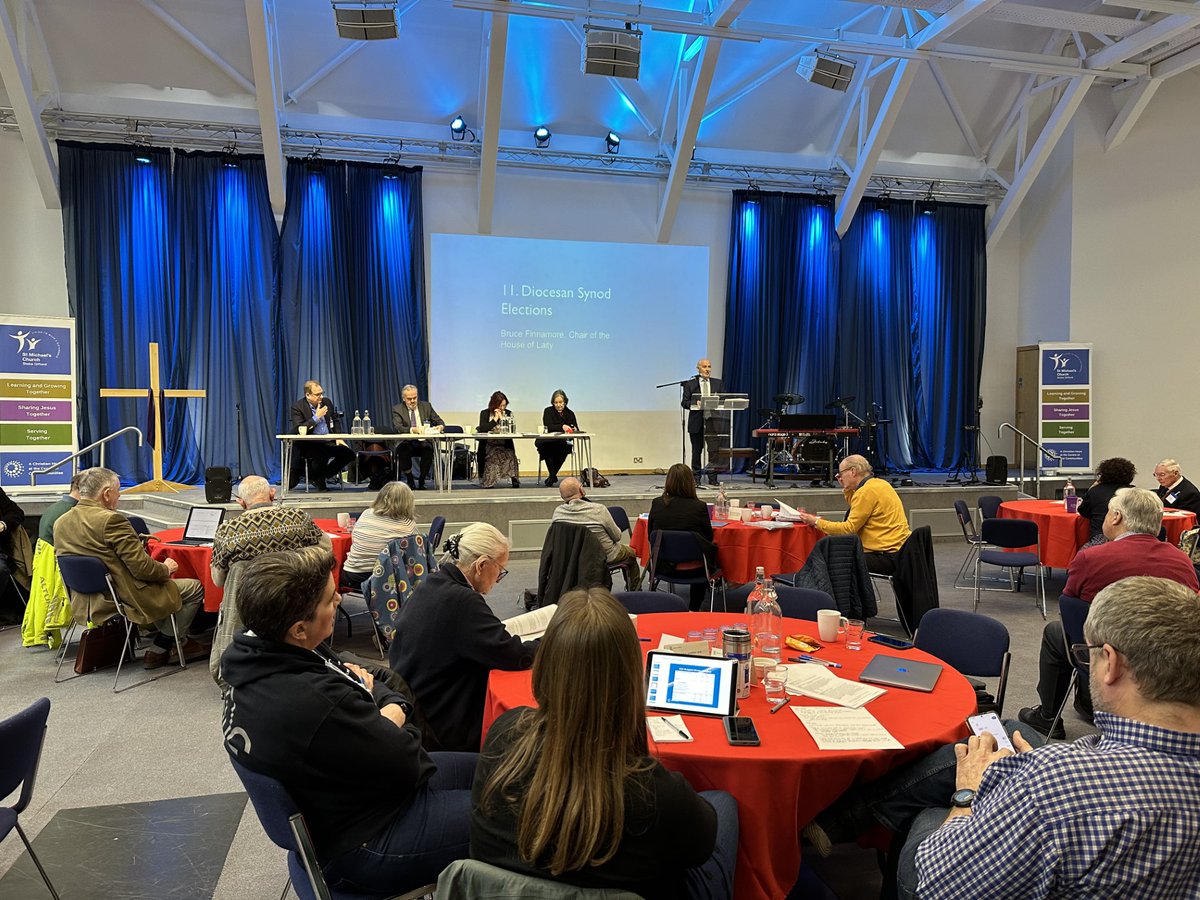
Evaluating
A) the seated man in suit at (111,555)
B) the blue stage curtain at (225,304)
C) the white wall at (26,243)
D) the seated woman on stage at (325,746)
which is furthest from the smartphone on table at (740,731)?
the white wall at (26,243)

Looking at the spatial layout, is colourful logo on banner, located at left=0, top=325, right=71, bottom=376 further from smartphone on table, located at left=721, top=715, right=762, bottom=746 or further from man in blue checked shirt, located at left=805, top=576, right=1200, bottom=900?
man in blue checked shirt, located at left=805, top=576, right=1200, bottom=900

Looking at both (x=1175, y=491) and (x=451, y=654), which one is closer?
(x=451, y=654)

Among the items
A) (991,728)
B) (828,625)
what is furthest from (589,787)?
(828,625)

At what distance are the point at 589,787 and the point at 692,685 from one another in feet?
3.23

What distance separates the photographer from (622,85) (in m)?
10.9

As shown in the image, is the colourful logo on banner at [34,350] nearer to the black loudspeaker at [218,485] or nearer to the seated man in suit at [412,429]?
Answer: the black loudspeaker at [218,485]

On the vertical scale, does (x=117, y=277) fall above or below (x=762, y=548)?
above

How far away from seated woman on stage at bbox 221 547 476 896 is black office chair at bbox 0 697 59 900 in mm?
675

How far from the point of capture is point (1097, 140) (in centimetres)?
1144

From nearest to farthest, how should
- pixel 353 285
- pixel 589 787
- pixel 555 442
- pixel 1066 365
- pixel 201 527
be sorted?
pixel 589 787 < pixel 201 527 < pixel 555 442 < pixel 353 285 < pixel 1066 365

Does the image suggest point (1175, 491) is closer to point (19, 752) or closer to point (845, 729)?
point (845, 729)

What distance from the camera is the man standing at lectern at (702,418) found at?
389 inches

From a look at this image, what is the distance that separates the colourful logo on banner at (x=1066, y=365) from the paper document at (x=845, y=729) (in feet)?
34.5

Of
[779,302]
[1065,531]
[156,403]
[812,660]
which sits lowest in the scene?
[1065,531]
